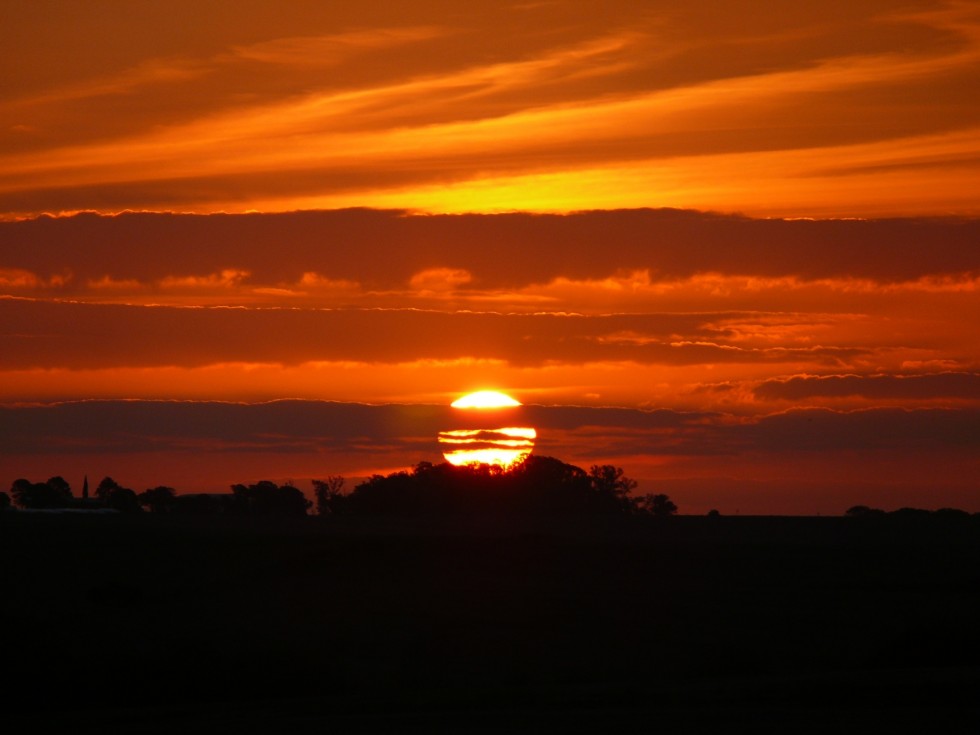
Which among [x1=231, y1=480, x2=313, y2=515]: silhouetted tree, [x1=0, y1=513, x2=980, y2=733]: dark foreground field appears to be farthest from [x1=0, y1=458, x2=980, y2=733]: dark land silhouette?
[x1=231, y1=480, x2=313, y2=515]: silhouetted tree

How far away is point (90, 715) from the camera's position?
19266 millimetres

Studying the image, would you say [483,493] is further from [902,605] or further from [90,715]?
[90,715]

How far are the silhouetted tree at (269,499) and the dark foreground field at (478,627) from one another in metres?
51.5

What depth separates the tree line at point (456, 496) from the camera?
105000 mm

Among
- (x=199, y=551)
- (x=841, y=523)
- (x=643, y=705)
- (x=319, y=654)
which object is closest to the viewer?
(x=643, y=705)

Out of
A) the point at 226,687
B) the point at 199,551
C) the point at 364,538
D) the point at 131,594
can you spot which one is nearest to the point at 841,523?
the point at 364,538

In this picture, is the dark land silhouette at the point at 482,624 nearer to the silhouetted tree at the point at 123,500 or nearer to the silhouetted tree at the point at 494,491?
the silhouetted tree at the point at 494,491

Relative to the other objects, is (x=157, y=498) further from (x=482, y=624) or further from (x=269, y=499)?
(x=482, y=624)

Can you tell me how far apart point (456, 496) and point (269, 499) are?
27.0 meters

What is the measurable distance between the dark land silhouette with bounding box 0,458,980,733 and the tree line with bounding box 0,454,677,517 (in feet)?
75.6

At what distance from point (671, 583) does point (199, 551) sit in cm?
1888

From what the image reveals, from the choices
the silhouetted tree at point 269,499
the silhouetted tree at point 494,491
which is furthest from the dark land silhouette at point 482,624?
the silhouetted tree at point 269,499

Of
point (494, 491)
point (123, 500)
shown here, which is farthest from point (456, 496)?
point (123, 500)

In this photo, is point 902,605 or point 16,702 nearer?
point 16,702
